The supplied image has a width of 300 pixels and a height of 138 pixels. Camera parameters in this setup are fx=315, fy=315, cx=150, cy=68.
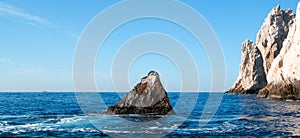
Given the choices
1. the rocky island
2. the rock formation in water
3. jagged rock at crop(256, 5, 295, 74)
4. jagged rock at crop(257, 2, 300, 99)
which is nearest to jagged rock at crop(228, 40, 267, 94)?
the rocky island

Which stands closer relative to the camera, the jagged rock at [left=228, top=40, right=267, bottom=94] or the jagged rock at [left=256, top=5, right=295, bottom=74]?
the jagged rock at [left=256, top=5, right=295, bottom=74]

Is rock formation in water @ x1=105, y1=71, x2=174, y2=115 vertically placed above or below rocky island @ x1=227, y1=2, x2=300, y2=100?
below

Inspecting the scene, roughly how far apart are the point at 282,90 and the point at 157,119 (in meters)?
54.5

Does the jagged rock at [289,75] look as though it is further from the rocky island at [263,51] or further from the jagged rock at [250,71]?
the jagged rock at [250,71]

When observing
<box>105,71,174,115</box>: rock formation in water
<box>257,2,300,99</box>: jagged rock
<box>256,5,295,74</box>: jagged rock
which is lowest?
<box>105,71,174,115</box>: rock formation in water

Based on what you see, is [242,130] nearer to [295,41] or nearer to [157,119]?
[157,119]

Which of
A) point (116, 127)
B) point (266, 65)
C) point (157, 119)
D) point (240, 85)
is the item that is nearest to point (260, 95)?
point (266, 65)

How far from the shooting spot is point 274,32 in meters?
129

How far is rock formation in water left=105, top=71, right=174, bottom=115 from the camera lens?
117 feet

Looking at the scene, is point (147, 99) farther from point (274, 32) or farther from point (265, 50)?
point (265, 50)

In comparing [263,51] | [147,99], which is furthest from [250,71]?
[147,99]

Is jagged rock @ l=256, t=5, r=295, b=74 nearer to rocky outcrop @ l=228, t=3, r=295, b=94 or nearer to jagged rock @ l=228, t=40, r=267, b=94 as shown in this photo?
rocky outcrop @ l=228, t=3, r=295, b=94

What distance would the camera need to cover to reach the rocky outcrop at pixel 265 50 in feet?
423

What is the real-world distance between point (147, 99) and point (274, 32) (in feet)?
355
